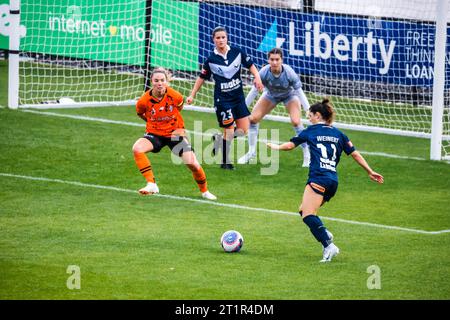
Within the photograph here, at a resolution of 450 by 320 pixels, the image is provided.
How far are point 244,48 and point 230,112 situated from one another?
608 centimetres

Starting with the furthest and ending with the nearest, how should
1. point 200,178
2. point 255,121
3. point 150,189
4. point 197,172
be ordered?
point 255,121
point 200,178
point 197,172
point 150,189

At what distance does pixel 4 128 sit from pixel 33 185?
3929 millimetres

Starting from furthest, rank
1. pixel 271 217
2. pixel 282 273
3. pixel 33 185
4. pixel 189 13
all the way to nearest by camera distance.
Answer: pixel 189 13, pixel 33 185, pixel 271 217, pixel 282 273

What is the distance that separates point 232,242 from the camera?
10.6m

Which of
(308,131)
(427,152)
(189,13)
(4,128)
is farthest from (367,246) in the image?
(189,13)

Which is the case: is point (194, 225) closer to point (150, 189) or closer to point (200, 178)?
point (150, 189)

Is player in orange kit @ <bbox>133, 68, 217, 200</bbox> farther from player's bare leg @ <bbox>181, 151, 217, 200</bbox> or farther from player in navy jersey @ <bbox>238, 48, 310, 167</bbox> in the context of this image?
player in navy jersey @ <bbox>238, 48, 310, 167</bbox>

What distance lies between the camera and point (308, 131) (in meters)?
10.7

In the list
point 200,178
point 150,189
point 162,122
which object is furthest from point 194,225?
point 162,122

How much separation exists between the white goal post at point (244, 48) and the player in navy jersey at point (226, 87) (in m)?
4.07

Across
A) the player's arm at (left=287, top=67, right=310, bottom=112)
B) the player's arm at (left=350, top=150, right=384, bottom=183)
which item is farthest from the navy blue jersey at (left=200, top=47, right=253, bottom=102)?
the player's arm at (left=350, top=150, right=384, bottom=183)

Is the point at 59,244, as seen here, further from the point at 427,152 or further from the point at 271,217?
the point at 427,152

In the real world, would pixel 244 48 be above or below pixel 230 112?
above

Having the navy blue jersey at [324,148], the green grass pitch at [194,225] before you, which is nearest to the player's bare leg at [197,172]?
the green grass pitch at [194,225]
